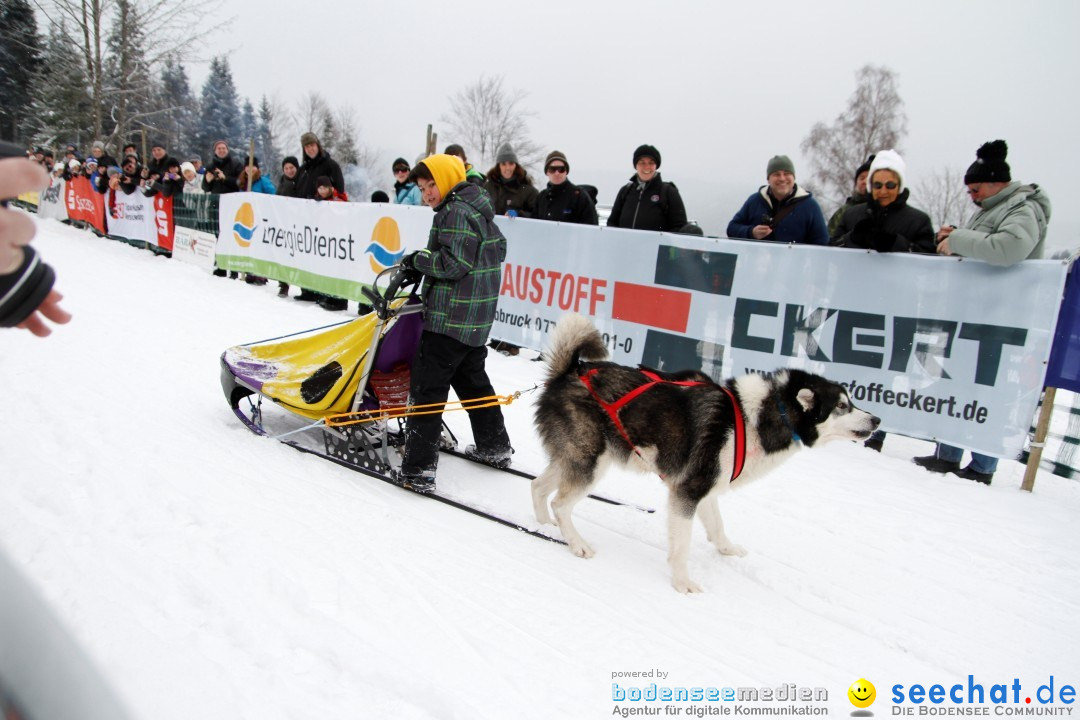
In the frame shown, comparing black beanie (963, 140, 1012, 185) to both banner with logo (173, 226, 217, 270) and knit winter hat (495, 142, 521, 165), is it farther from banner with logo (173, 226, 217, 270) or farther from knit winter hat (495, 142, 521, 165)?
banner with logo (173, 226, 217, 270)

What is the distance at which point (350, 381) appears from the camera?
13.6 ft

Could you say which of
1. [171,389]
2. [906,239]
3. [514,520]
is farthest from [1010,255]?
[171,389]

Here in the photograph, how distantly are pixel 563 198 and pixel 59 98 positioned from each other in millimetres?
40605

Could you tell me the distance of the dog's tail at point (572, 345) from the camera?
354 centimetres

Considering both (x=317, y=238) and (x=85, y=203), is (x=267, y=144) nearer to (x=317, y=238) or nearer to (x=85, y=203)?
(x=85, y=203)

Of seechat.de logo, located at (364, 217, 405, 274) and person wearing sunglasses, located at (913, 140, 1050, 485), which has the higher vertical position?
person wearing sunglasses, located at (913, 140, 1050, 485)

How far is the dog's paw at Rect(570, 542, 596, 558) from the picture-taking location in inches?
134

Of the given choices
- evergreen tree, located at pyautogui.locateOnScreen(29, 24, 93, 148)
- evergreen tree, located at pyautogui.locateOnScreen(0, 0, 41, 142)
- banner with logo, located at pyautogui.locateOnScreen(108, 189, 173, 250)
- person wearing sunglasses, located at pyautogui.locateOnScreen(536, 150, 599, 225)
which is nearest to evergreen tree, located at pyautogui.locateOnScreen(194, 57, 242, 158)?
evergreen tree, located at pyautogui.locateOnScreen(29, 24, 93, 148)

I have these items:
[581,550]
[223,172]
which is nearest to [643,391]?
[581,550]

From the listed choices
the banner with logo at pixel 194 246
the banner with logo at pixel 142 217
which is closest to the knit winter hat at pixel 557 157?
the banner with logo at pixel 194 246

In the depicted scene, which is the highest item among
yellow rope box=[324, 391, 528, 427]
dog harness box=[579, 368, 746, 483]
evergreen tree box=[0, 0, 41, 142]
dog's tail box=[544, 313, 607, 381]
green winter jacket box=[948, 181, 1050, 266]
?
evergreen tree box=[0, 0, 41, 142]

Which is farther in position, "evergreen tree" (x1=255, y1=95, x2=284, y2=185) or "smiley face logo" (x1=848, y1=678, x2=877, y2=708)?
"evergreen tree" (x1=255, y1=95, x2=284, y2=185)

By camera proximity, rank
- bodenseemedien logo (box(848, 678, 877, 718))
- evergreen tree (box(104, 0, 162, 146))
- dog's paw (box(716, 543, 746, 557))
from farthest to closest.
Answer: evergreen tree (box(104, 0, 162, 146)), dog's paw (box(716, 543, 746, 557)), bodenseemedien logo (box(848, 678, 877, 718))

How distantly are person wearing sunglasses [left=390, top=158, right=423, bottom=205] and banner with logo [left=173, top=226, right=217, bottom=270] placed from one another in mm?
4843
